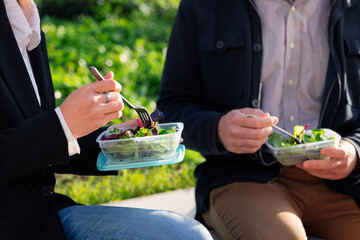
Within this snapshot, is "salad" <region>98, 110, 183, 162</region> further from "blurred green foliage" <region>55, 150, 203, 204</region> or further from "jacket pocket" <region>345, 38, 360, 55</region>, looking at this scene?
"blurred green foliage" <region>55, 150, 203, 204</region>

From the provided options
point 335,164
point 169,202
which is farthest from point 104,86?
point 169,202

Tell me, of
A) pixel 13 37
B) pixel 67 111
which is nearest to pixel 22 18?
pixel 13 37

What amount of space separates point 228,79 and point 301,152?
1.69 feet

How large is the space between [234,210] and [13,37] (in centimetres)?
109

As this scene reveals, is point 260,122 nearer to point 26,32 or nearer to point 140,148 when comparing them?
point 140,148

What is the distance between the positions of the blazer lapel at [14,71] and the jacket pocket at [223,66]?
95 cm

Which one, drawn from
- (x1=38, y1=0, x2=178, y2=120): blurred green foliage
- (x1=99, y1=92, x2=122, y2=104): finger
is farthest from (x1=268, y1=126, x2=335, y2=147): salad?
(x1=38, y1=0, x2=178, y2=120): blurred green foliage

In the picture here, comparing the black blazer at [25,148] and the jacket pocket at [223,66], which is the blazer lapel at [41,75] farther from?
the jacket pocket at [223,66]

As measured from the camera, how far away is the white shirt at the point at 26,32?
57.4 inches

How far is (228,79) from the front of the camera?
2.23 meters

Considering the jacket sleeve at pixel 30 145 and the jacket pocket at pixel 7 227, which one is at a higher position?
the jacket sleeve at pixel 30 145

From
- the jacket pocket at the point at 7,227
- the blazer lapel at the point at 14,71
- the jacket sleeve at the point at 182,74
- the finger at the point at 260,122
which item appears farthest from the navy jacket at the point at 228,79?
the jacket pocket at the point at 7,227

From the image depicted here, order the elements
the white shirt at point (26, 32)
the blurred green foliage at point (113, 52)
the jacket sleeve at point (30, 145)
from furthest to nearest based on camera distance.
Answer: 1. the blurred green foliage at point (113, 52)
2. the white shirt at point (26, 32)
3. the jacket sleeve at point (30, 145)

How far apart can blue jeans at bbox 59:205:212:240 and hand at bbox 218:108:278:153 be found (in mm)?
412
